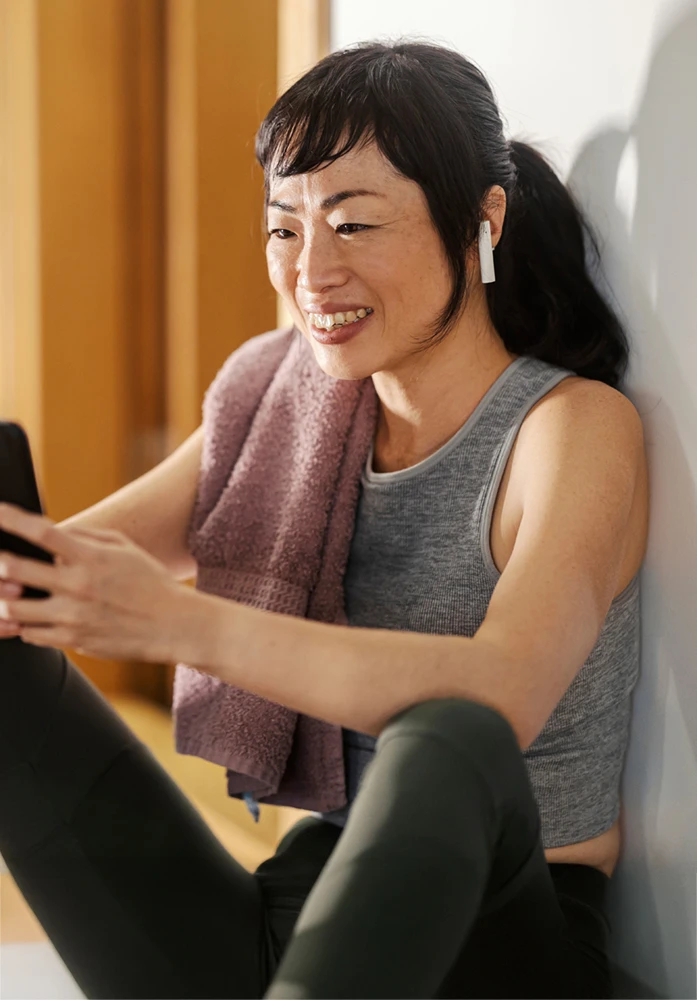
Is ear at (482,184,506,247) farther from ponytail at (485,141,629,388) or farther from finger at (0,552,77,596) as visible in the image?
finger at (0,552,77,596)

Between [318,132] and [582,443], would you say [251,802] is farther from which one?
[318,132]

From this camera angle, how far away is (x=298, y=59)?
1622mm

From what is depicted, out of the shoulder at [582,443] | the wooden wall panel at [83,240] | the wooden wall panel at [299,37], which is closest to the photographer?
the shoulder at [582,443]

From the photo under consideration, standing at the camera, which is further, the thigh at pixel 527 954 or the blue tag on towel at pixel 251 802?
the blue tag on towel at pixel 251 802

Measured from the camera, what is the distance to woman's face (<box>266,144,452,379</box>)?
3.12 feet

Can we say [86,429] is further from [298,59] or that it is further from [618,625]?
[618,625]

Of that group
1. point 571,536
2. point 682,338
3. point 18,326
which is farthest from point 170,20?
point 571,536

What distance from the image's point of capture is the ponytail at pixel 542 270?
1078mm

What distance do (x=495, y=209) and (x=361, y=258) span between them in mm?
140

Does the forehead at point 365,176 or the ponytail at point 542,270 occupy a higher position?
the forehead at point 365,176

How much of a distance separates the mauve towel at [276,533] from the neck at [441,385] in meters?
0.06

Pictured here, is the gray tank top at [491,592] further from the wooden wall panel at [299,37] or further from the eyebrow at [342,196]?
the wooden wall panel at [299,37]

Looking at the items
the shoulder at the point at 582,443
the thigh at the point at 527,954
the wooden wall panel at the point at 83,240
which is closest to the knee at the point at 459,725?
the thigh at the point at 527,954

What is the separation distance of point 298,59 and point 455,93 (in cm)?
74
